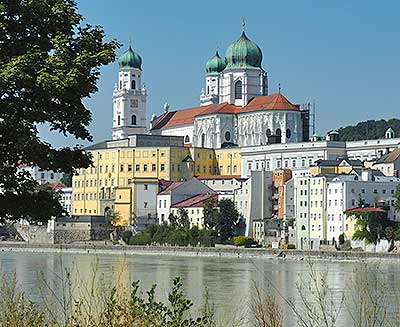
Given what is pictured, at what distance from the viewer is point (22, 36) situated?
22.1ft

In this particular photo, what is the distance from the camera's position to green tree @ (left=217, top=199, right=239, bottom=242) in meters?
58.8

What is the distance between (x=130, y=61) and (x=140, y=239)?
3266 cm

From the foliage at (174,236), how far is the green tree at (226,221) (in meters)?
0.64

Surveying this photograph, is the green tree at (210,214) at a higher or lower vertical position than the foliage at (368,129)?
lower

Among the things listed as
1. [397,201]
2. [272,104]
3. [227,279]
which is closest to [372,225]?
[397,201]

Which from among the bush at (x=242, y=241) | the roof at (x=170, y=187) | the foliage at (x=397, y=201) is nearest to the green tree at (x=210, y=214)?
the bush at (x=242, y=241)

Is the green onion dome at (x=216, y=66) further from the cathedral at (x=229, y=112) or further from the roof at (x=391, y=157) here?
the roof at (x=391, y=157)

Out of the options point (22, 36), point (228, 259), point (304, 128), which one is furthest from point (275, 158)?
point (22, 36)

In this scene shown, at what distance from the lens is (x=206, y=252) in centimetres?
5322

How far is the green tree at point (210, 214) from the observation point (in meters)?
59.0

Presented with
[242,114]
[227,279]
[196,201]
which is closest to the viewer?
[227,279]

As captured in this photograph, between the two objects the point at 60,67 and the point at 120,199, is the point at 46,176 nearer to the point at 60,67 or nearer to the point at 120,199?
the point at 120,199

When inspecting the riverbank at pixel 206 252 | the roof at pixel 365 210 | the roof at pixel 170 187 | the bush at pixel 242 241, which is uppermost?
the roof at pixel 170 187

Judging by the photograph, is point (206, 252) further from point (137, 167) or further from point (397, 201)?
point (137, 167)
